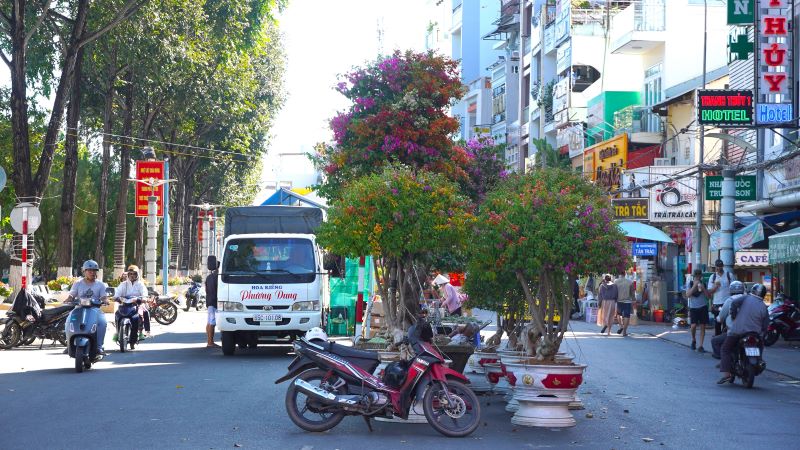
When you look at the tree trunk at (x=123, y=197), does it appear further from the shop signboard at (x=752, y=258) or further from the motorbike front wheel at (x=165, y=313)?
the shop signboard at (x=752, y=258)

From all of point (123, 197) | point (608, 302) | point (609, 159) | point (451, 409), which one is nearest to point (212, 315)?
point (608, 302)

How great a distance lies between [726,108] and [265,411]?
1757 centimetres

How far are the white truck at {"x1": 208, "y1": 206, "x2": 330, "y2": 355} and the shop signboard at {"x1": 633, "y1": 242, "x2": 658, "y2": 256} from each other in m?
23.3

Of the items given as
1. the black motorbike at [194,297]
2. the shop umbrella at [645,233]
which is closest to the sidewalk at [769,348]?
the shop umbrella at [645,233]

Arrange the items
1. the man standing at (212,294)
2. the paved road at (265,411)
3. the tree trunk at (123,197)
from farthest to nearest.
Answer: the tree trunk at (123,197)
the man standing at (212,294)
the paved road at (265,411)

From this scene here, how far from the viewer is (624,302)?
32188 mm

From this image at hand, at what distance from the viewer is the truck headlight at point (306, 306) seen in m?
21.9

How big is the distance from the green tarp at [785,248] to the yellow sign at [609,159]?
67.3 ft

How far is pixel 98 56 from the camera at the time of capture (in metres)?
44.8

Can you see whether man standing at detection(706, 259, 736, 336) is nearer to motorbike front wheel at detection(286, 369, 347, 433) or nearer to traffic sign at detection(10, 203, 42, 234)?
traffic sign at detection(10, 203, 42, 234)

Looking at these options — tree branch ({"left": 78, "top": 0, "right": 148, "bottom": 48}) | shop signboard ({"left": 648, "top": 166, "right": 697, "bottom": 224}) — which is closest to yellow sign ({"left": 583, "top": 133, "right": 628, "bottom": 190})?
shop signboard ({"left": 648, "top": 166, "right": 697, "bottom": 224})

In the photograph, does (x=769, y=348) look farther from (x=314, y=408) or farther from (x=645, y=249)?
(x=314, y=408)

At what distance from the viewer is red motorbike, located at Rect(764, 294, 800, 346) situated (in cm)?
2822

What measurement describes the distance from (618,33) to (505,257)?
3962 cm
